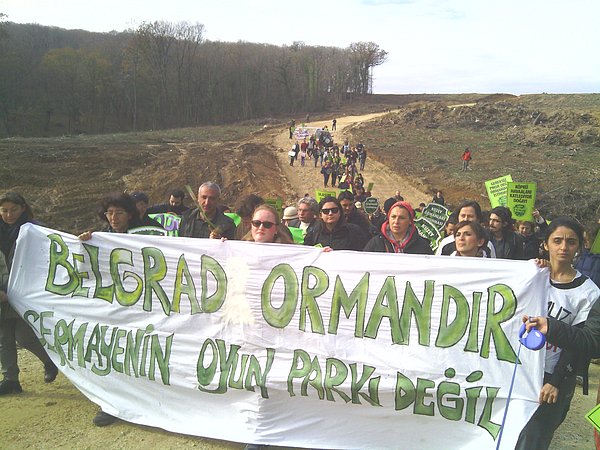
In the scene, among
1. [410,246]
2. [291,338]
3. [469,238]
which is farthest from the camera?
[410,246]

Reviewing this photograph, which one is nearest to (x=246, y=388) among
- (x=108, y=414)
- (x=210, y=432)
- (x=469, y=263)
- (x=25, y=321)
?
(x=210, y=432)

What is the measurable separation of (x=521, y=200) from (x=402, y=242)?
3.95 metres

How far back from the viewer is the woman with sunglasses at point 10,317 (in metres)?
4.06

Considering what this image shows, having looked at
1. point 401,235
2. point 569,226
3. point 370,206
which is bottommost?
point 370,206

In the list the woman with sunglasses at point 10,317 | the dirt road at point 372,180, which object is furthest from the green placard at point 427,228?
the dirt road at point 372,180

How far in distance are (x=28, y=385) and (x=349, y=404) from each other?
3.17 m

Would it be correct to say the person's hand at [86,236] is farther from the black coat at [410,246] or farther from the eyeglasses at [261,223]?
the black coat at [410,246]

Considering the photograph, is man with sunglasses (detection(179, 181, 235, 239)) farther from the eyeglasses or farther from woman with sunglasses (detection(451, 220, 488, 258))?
woman with sunglasses (detection(451, 220, 488, 258))

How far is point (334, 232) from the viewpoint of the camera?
14.8ft

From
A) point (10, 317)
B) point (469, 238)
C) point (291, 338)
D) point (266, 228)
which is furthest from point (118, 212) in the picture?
point (469, 238)

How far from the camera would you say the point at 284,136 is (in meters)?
40.2

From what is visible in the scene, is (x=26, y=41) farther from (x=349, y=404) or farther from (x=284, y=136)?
(x=349, y=404)

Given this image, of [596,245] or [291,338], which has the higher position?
[596,245]

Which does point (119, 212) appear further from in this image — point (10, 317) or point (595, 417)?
point (595, 417)
